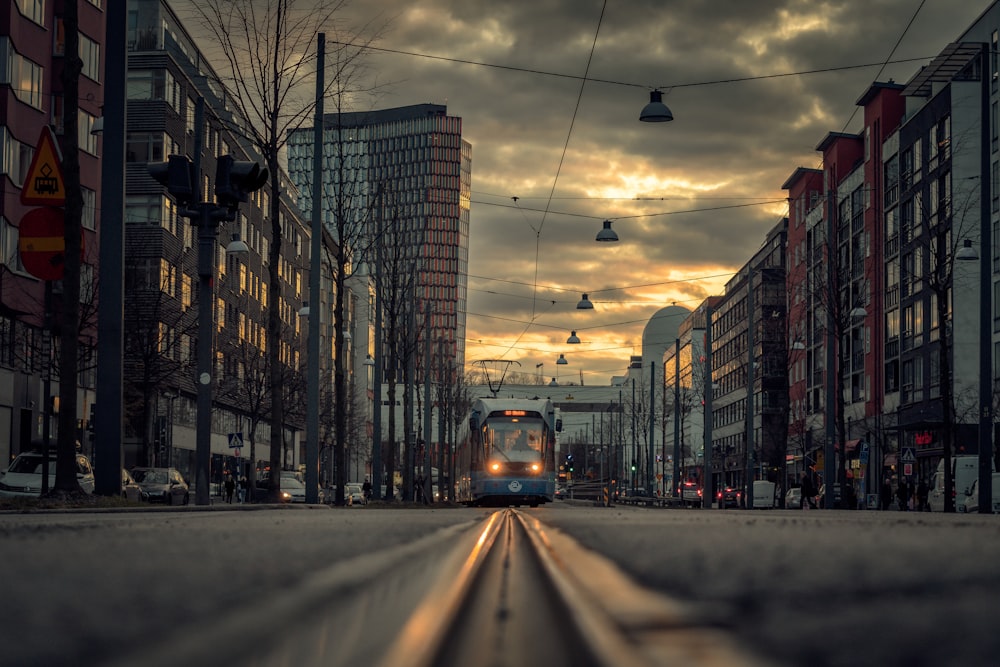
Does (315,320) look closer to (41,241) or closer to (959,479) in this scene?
(41,241)

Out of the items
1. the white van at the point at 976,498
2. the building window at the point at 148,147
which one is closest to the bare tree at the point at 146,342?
the building window at the point at 148,147

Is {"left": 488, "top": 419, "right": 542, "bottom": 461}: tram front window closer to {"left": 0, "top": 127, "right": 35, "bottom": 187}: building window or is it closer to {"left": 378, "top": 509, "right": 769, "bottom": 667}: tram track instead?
{"left": 0, "top": 127, "right": 35, "bottom": 187}: building window

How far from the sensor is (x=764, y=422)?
105 meters

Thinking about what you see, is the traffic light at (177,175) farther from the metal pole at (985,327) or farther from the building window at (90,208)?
the building window at (90,208)

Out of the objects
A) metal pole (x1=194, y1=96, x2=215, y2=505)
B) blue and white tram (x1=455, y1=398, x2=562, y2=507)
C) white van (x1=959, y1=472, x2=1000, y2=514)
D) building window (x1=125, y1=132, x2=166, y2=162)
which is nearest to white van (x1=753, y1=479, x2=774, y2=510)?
white van (x1=959, y1=472, x2=1000, y2=514)

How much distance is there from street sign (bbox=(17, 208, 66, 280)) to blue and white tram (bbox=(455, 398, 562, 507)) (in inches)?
948

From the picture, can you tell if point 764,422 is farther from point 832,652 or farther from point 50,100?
point 832,652

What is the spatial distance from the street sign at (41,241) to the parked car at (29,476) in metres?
14.0

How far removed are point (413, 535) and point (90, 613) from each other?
2924 millimetres

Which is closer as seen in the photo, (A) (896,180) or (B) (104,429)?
(B) (104,429)

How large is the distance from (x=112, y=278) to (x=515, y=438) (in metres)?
25.6

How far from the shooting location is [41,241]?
18281 mm

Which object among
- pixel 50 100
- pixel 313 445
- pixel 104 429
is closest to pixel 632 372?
pixel 50 100

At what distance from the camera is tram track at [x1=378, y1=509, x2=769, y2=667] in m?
1.33
